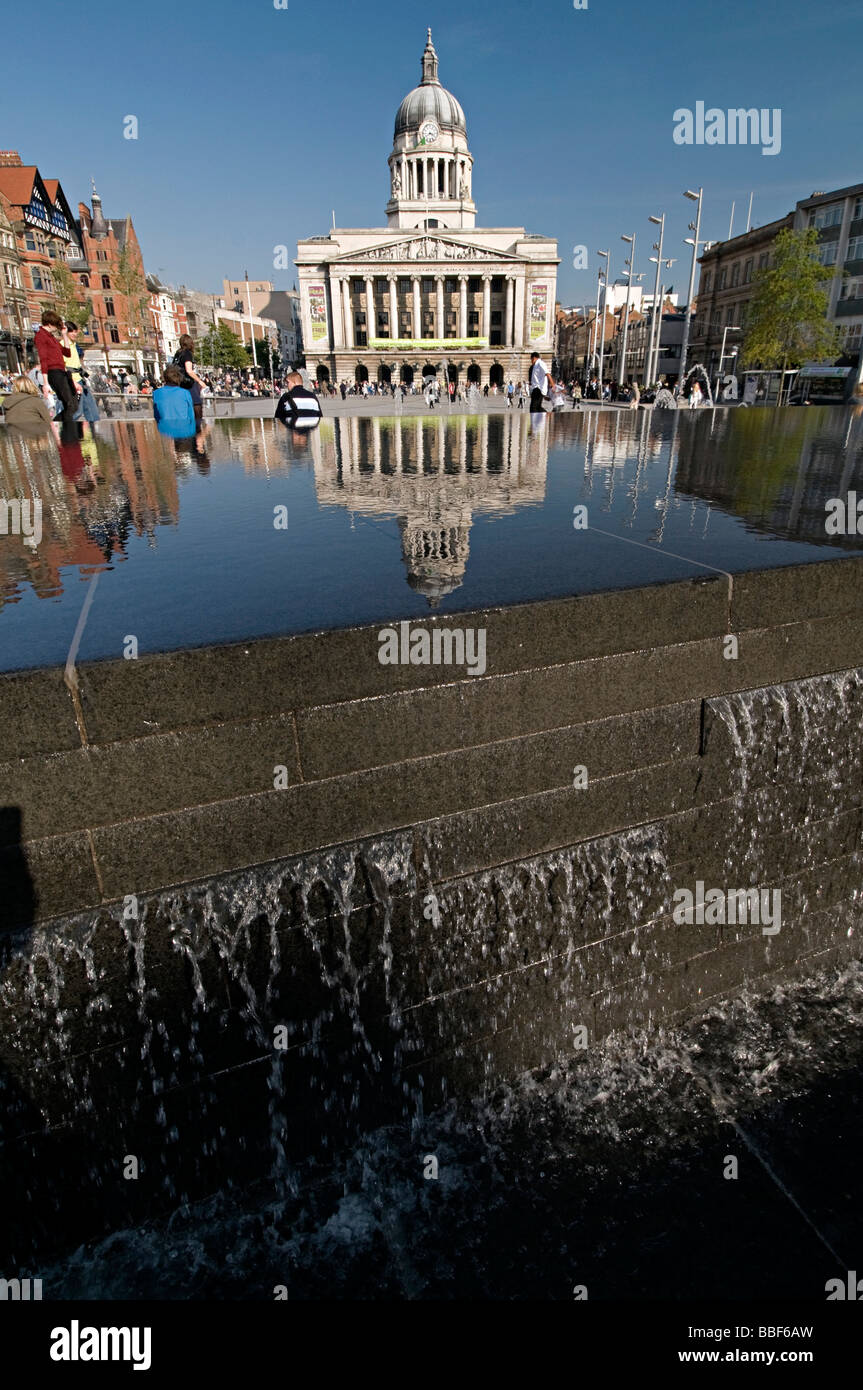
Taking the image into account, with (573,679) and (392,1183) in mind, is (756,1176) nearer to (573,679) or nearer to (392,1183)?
(392,1183)

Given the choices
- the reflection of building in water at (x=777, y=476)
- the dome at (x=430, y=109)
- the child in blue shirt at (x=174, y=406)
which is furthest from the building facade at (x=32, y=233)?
the reflection of building in water at (x=777, y=476)

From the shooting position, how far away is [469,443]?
12.4m

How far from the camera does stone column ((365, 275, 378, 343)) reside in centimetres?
9612

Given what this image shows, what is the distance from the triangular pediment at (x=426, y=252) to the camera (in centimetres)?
9162

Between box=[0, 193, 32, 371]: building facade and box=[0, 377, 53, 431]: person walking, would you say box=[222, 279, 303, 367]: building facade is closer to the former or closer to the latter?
box=[0, 193, 32, 371]: building facade

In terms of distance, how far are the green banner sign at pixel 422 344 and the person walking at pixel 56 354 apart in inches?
3509

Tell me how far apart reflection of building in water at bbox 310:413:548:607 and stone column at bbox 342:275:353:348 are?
93.1 metres

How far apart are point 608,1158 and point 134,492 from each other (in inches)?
278

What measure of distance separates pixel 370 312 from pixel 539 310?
2321 centimetres

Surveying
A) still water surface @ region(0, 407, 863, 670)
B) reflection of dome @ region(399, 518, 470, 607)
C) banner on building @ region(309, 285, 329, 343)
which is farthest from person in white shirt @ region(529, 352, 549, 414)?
banner on building @ region(309, 285, 329, 343)

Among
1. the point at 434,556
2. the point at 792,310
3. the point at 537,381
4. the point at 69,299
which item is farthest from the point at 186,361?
the point at 69,299

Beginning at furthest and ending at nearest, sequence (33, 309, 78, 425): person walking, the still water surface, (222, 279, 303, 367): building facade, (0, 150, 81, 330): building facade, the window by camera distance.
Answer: (222, 279, 303, 367): building facade, (0, 150, 81, 330): building facade, the window, (33, 309, 78, 425): person walking, the still water surface

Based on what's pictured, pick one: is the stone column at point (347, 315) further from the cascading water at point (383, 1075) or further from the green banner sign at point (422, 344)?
the cascading water at point (383, 1075)

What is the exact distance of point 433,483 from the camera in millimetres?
7355
